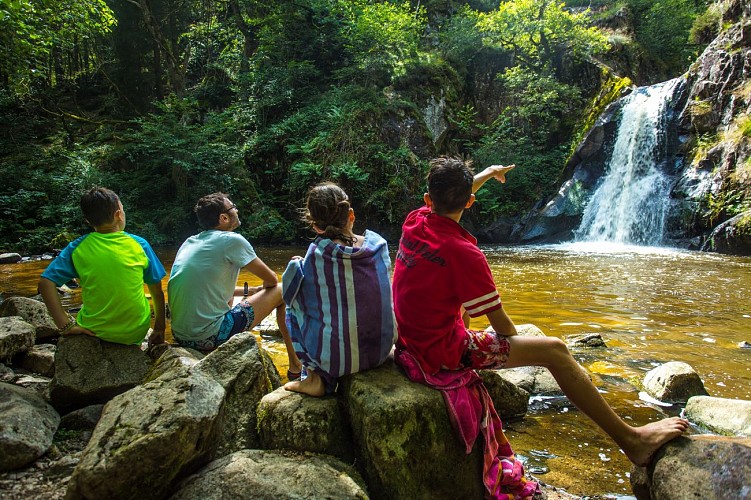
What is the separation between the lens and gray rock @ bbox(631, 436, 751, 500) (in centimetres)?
172

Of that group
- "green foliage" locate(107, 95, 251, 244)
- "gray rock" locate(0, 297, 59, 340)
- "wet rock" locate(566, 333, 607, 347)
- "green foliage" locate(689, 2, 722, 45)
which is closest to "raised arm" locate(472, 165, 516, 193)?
"wet rock" locate(566, 333, 607, 347)

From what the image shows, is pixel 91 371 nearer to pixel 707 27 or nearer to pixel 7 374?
pixel 7 374

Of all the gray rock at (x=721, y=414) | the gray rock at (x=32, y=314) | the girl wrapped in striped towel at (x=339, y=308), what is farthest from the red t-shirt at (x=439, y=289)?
the gray rock at (x=32, y=314)

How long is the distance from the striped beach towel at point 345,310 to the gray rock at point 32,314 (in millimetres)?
3250

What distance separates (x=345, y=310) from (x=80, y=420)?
5.57 ft

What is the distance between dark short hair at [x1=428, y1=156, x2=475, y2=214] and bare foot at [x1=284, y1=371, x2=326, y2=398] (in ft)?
3.39

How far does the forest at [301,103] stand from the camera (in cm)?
1470

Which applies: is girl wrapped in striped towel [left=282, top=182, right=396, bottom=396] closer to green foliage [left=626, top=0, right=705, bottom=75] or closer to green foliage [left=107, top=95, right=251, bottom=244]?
green foliage [left=107, top=95, right=251, bottom=244]

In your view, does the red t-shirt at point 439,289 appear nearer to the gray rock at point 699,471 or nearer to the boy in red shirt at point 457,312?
the boy in red shirt at point 457,312

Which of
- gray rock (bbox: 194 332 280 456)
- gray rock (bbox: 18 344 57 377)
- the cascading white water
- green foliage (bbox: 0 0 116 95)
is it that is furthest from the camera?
the cascading white water

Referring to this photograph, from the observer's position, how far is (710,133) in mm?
13367

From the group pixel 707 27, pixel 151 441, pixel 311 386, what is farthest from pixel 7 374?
pixel 707 27

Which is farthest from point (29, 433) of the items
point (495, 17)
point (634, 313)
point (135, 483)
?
point (495, 17)

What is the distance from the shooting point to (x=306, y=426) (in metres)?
2.10
